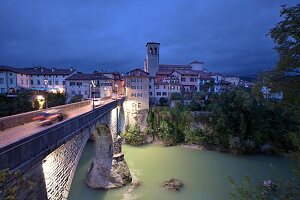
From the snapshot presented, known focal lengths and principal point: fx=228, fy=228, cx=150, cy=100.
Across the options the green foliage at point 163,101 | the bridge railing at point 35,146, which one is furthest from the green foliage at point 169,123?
the bridge railing at point 35,146

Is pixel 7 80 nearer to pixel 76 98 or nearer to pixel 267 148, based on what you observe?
pixel 76 98

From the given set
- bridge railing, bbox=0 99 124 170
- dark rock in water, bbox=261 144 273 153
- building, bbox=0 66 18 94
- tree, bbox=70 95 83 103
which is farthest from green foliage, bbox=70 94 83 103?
bridge railing, bbox=0 99 124 170

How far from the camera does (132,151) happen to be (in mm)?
37000

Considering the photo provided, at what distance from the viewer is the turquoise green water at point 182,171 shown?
2243 centimetres

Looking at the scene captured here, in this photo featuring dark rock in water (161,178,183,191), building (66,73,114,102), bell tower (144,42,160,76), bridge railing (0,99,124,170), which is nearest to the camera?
bridge railing (0,99,124,170)

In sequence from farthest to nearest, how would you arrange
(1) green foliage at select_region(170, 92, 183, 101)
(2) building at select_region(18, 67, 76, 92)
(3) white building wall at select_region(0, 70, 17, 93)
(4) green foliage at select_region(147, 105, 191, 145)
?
(2) building at select_region(18, 67, 76, 92), (1) green foliage at select_region(170, 92, 183, 101), (3) white building wall at select_region(0, 70, 17, 93), (4) green foliage at select_region(147, 105, 191, 145)

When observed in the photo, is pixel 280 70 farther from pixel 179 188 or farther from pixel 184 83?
pixel 184 83

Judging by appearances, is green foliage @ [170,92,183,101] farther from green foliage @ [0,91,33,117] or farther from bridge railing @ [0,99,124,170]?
bridge railing @ [0,99,124,170]

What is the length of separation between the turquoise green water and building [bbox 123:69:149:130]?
20.9 ft

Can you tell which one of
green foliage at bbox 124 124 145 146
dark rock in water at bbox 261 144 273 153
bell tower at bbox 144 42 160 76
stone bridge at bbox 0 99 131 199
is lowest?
dark rock in water at bbox 261 144 273 153

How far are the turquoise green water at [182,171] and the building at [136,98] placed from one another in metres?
6.38

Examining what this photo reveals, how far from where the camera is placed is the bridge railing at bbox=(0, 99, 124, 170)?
6441mm

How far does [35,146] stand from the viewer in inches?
312

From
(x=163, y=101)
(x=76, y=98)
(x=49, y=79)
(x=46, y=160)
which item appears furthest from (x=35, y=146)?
(x=49, y=79)
